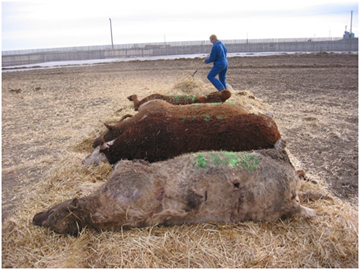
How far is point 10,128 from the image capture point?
873 cm

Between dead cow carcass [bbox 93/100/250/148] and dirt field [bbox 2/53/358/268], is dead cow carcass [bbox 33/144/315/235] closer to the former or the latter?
dirt field [bbox 2/53/358/268]

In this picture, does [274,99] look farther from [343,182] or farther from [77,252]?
[77,252]

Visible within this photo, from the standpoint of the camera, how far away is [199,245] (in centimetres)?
335

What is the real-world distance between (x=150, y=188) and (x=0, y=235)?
74.9 inches

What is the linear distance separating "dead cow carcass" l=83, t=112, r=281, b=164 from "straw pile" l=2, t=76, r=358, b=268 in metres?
1.18

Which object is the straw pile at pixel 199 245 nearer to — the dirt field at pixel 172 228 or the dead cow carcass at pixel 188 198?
the dirt field at pixel 172 228

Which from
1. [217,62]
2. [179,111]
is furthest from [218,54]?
[179,111]

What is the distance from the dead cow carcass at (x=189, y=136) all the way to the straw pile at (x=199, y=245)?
1179mm

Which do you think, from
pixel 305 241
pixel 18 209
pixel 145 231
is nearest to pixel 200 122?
pixel 145 231

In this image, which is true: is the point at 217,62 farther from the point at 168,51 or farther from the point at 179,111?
the point at 168,51

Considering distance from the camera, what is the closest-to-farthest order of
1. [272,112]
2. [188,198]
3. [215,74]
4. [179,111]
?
[188,198] < [179,111] < [272,112] < [215,74]

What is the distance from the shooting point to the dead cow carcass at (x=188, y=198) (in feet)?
11.4

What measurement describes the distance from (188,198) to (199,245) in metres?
0.52

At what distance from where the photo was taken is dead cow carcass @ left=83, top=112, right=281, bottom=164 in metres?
4.36
